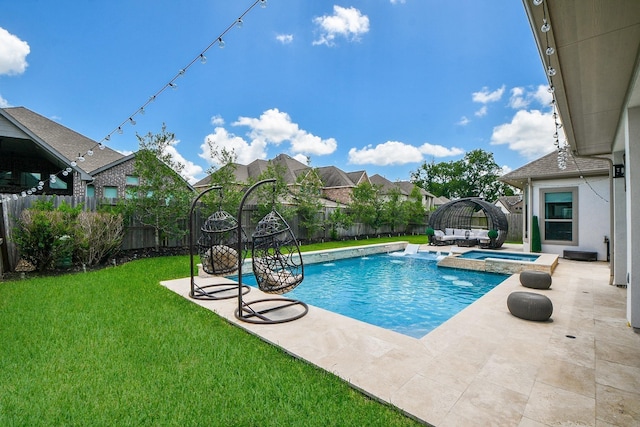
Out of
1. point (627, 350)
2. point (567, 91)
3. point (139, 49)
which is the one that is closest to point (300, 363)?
point (627, 350)

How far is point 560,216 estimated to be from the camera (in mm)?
10625

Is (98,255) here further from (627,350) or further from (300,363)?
(627,350)

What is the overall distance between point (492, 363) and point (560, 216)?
10.4 metres

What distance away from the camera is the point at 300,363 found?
→ 302cm

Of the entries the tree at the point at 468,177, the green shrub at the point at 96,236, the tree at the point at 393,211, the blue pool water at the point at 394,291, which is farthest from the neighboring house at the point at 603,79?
the tree at the point at 468,177

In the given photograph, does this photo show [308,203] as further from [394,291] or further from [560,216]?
[560,216]

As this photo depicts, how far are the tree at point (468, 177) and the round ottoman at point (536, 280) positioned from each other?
40.5 m

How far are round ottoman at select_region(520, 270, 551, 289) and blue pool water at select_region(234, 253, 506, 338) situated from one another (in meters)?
1.00

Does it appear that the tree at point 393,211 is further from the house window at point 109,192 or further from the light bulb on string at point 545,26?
the light bulb on string at point 545,26

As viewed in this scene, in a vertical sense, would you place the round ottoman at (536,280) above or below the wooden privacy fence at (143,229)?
below

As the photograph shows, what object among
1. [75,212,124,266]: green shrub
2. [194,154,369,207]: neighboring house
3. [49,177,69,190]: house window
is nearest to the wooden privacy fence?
[75,212,124,266]: green shrub

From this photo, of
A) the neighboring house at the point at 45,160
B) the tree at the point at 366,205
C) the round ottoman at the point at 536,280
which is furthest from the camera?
the tree at the point at 366,205

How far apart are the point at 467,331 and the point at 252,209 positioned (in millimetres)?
11369

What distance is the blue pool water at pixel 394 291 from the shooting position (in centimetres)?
544
